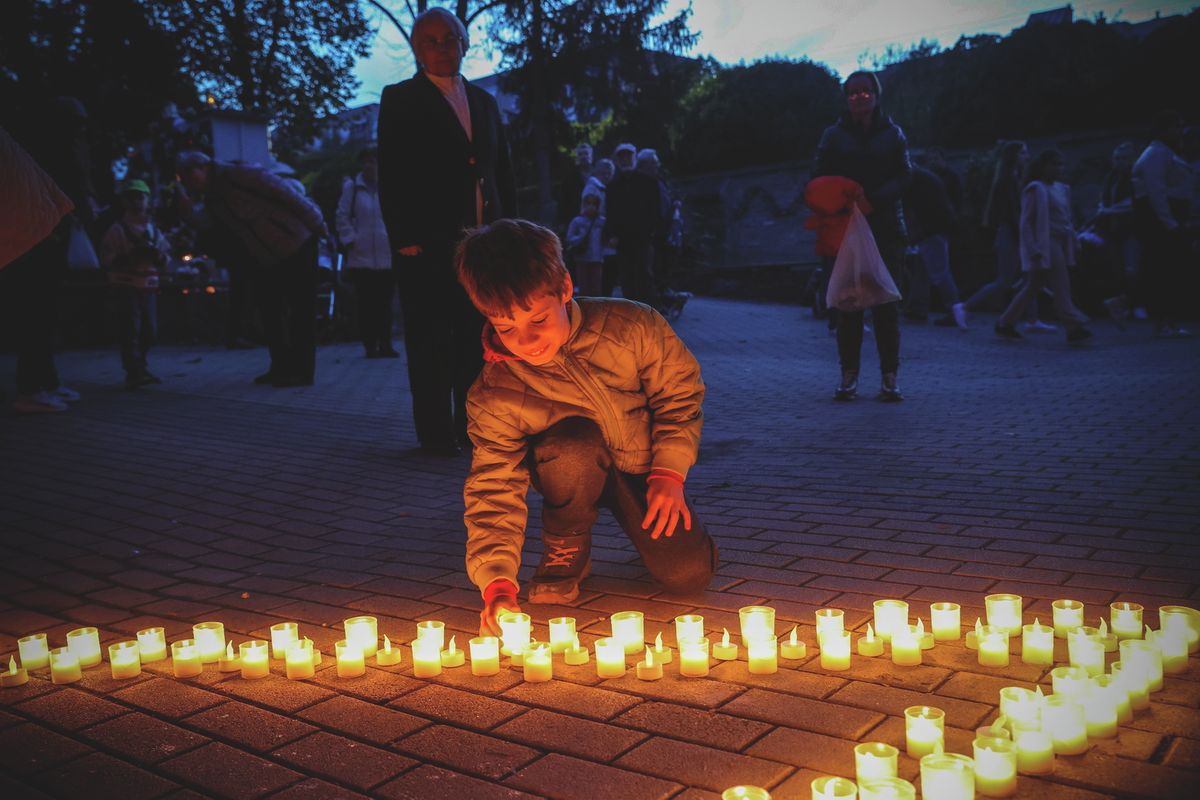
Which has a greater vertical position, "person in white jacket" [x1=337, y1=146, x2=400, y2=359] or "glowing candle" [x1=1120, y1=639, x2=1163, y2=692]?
"person in white jacket" [x1=337, y1=146, x2=400, y2=359]

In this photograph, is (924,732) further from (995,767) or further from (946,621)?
(946,621)

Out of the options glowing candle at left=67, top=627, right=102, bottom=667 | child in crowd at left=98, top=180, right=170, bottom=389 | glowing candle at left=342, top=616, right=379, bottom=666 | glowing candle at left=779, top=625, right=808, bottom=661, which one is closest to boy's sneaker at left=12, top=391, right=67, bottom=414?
child in crowd at left=98, top=180, right=170, bottom=389

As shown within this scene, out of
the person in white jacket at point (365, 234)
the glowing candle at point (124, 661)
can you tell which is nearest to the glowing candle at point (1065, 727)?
the glowing candle at point (124, 661)

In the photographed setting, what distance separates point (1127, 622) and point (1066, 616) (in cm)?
15

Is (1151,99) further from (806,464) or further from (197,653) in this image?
(197,653)

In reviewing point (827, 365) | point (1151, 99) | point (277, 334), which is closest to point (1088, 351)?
point (827, 365)

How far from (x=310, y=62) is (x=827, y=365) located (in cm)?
2494

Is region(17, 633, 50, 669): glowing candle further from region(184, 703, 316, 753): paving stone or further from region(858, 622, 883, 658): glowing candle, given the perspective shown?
region(858, 622, 883, 658): glowing candle

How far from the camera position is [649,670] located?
8.85 ft

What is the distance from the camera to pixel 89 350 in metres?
14.7

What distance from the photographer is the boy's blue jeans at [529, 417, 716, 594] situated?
332cm

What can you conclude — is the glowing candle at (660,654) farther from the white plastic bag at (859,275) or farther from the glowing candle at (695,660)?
the white plastic bag at (859,275)

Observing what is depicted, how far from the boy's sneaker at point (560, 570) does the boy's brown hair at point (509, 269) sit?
3.05 ft

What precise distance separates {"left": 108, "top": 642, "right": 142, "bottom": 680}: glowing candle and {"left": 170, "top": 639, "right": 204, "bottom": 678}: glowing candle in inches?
4.6
